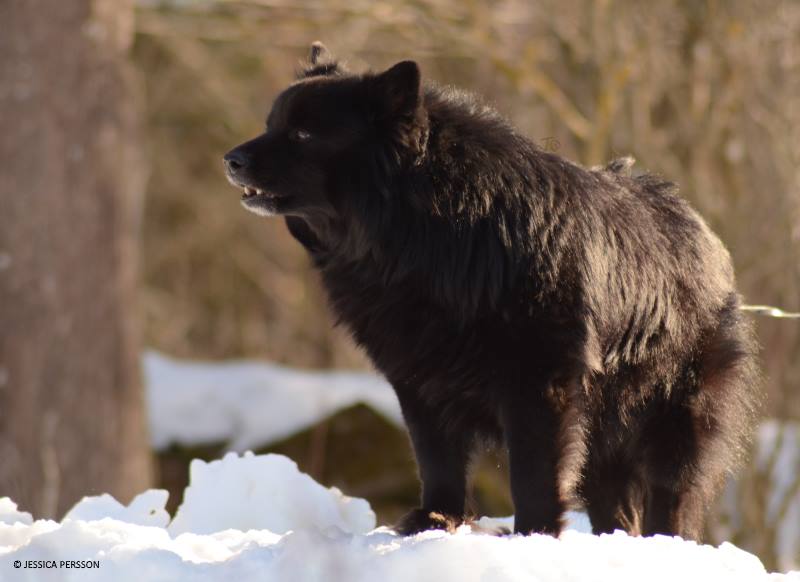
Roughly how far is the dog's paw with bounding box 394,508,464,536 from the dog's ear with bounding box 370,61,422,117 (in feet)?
4.67

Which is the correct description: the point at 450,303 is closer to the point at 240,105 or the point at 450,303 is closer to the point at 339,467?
the point at 339,467

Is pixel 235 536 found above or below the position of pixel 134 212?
below

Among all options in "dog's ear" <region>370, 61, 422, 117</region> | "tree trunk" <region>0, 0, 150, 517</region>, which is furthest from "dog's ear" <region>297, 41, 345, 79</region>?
"tree trunk" <region>0, 0, 150, 517</region>

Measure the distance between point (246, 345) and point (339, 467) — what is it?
10736 millimetres

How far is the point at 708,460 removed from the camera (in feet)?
14.1

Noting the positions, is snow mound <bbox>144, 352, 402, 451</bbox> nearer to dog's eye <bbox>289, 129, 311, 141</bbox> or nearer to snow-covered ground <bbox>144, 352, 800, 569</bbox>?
snow-covered ground <bbox>144, 352, 800, 569</bbox>

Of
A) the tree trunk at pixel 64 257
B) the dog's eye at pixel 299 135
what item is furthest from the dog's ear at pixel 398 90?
the tree trunk at pixel 64 257

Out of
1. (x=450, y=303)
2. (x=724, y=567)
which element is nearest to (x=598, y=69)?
(x=450, y=303)

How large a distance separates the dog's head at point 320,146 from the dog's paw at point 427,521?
3.71 ft

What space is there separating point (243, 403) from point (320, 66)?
5.48 m

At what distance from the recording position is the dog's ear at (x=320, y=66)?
4.62 metres

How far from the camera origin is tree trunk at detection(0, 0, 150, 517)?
8.09 m

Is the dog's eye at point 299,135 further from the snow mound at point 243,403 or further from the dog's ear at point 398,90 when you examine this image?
the snow mound at point 243,403

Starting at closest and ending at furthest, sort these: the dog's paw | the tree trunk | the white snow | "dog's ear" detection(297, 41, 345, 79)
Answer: the dog's paw
"dog's ear" detection(297, 41, 345, 79)
the tree trunk
the white snow
